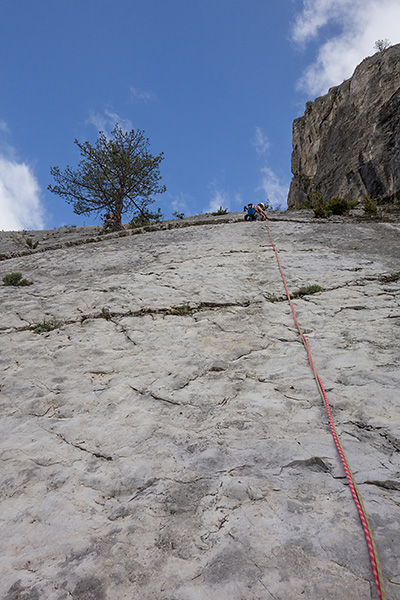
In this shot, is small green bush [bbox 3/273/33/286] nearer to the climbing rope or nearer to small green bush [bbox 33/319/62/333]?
small green bush [bbox 33/319/62/333]

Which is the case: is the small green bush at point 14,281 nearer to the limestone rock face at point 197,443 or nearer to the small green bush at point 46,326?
the limestone rock face at point 197,443

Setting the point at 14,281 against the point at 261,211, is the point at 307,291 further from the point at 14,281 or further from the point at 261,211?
the point at 261,211

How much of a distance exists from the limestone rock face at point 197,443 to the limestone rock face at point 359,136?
18131 mm

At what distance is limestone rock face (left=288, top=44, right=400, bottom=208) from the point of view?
21281mm

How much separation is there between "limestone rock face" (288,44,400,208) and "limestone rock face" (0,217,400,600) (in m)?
18.1

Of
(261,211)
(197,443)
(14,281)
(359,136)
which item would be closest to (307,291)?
(197,443)

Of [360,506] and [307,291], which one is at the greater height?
A: [307,291]

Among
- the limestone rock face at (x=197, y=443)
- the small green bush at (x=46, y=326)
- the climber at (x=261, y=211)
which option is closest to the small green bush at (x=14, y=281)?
the limestone rock face at (x=197, y=443)

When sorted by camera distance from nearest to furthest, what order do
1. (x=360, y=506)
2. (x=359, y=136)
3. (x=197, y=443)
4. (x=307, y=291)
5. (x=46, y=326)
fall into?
1. (x=360, y=506)
2. (x=197, y=443)
3. (x=46, y=326)
4. (x=307, y=291)
5. (x=359, y=136)

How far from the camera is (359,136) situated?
999 inches

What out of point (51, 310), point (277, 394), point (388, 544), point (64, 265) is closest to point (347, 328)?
point (277, 394)

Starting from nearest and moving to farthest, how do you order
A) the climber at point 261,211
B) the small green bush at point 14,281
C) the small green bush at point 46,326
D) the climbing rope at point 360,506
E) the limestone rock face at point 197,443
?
the climbing rope at point 360,506, the limestone rock face at point 197,443, the small green bush at point 46,326, the small green bush at point 14,281, the climber at point 261,211

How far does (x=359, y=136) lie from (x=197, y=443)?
2912 cm

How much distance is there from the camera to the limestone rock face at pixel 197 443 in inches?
86.0
